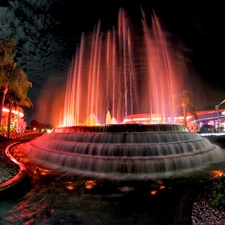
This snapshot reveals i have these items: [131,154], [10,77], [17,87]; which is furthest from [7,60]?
[131,154]

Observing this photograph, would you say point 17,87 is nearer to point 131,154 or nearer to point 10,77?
point 10,77

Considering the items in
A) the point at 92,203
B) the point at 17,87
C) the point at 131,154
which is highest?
the point at 17,87

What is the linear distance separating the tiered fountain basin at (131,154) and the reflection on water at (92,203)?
157 cm

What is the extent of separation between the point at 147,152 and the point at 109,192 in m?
4.69

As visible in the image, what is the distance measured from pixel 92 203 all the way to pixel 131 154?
5.30 metres

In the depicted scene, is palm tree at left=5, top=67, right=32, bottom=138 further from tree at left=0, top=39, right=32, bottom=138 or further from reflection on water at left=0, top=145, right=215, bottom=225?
reflection on water at left=0, top=145, right=215, bottom=225

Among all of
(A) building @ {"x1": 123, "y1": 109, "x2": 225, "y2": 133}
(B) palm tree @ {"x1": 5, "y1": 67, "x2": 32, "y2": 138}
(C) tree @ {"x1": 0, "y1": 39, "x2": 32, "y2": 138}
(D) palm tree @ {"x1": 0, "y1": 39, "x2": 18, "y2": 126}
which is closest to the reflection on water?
(D) palm tree @ {"x1": 0, "y1": 39, "x2": 18, "y2": 126}

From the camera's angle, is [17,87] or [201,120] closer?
[17,87]

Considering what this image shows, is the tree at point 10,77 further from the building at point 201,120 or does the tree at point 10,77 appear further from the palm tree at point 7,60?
the building at point 201,120

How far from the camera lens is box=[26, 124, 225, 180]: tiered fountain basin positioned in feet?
32.2

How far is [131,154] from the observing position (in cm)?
1088

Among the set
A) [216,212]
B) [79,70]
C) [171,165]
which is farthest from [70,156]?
[79,70]

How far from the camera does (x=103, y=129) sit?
47.0 ft

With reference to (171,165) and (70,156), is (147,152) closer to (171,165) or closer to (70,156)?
(171,165)
